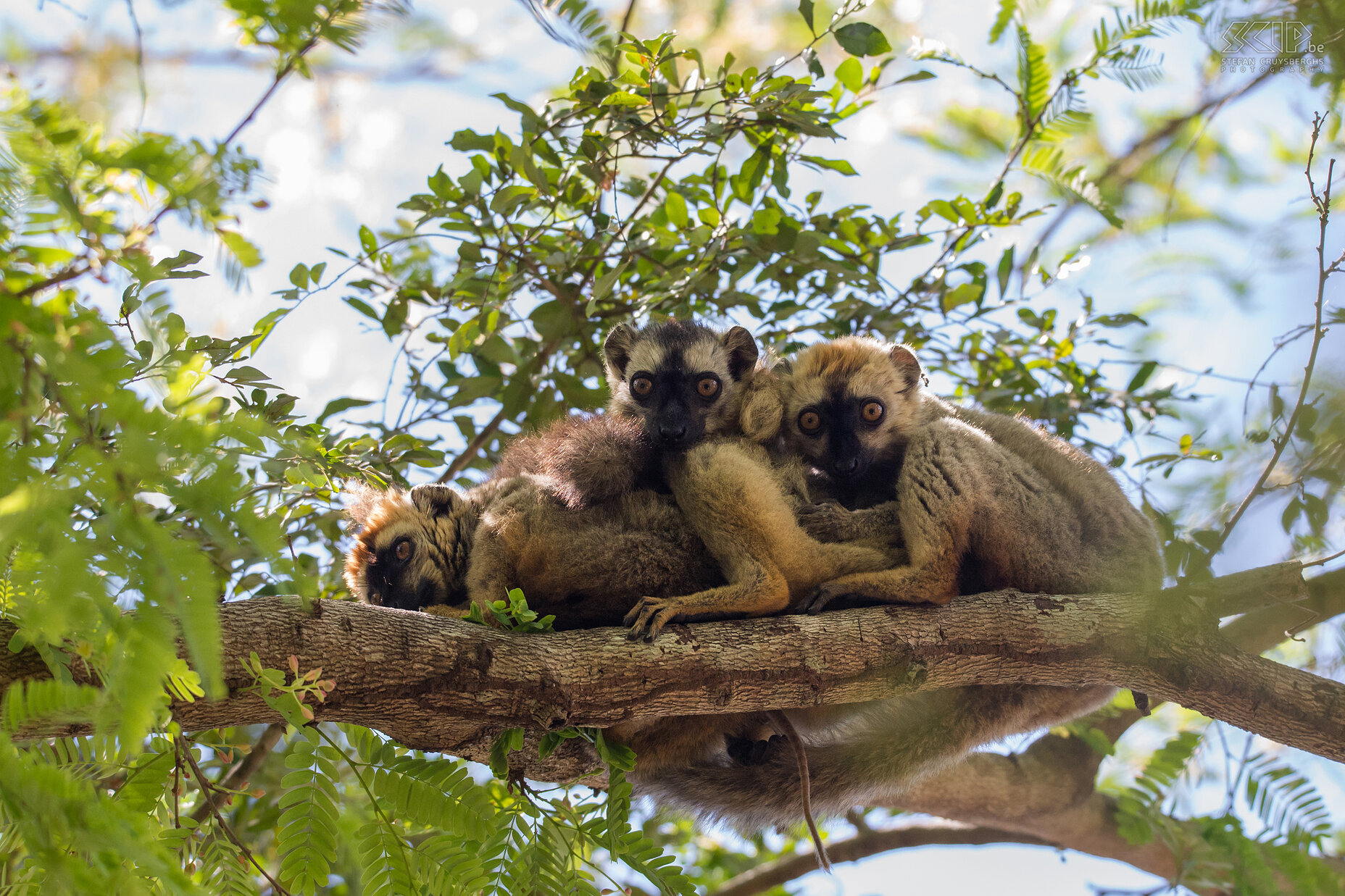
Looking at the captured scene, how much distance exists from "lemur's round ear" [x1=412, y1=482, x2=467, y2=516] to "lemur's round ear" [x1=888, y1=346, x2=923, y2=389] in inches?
112

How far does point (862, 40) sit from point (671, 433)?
2.39 m

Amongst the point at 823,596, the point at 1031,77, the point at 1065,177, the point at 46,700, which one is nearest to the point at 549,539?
the point at 823,596

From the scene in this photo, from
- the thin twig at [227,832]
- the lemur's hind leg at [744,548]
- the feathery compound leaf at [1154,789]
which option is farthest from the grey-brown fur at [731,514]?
the feathery compound leaf at [1154,789]

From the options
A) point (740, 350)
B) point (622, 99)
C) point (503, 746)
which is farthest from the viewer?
point (740, 350)

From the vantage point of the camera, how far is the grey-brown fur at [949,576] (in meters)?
4.45

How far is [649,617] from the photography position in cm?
398

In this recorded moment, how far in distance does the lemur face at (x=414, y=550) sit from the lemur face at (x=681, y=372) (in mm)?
1276

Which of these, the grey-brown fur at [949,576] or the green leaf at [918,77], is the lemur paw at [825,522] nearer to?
the grey-brown fur at [949,576]

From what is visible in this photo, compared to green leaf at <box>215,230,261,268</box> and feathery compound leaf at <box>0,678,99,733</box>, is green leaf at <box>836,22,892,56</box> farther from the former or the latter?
feathery compound leaf at <box>0,678,99,733</box>

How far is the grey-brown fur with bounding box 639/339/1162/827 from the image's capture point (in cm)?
445

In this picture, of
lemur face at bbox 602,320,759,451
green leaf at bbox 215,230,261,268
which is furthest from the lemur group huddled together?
green leaf at bbox 215,230,261,268

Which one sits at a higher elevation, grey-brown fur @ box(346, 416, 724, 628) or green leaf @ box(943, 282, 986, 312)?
green leaf @ box(943, 282, 986, 312)

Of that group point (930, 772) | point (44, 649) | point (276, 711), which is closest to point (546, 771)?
point (276, 711)

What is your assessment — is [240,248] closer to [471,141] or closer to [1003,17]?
[471,141]
